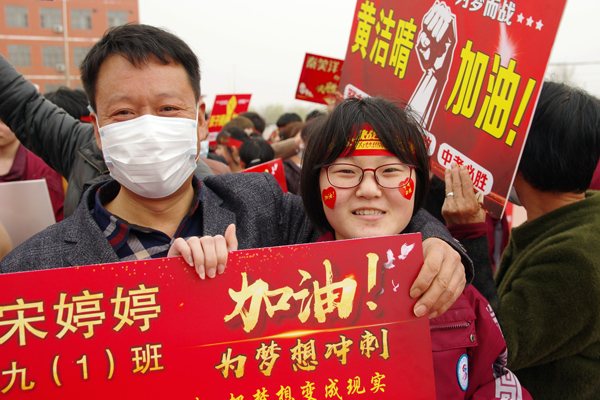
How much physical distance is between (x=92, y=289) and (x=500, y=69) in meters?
1.94

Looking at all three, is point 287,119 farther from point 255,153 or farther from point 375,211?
point 375,211

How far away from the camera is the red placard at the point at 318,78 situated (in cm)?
679

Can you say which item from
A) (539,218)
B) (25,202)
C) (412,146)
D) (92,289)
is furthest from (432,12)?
(25,202)

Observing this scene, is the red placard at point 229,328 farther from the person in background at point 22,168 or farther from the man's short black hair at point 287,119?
the man's short black hair at point 287,119

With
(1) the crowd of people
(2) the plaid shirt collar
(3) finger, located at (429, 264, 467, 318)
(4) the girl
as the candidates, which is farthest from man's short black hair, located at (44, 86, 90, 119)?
(3) finger, located at (429, 264, 467, 318)

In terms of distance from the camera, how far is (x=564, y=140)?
2074mm

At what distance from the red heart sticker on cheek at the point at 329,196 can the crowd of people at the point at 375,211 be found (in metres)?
0.01

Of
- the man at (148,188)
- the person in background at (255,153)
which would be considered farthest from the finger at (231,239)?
the person in background at (255,153)

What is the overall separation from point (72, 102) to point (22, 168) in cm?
70

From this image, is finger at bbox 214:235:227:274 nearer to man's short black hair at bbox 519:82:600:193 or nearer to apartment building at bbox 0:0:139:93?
man's short black hair at bbox 519:82:600:193

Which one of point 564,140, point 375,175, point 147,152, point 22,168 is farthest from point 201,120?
point 22,168

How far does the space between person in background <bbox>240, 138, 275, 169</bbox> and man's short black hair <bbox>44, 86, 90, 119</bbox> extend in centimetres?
228

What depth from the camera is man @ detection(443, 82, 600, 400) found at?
1.87 m

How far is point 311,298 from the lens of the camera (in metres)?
1.41
